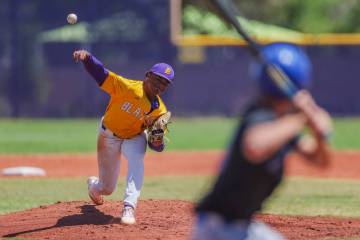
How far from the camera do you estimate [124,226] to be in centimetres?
890

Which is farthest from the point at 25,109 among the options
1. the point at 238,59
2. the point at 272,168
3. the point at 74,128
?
the point at 272,168

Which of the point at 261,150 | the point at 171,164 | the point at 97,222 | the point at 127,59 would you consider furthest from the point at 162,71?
the point at 127,59

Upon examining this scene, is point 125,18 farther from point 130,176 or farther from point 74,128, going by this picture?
point 130,176

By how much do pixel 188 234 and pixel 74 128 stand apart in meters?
17.2

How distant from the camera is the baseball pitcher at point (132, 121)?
9.04 meters

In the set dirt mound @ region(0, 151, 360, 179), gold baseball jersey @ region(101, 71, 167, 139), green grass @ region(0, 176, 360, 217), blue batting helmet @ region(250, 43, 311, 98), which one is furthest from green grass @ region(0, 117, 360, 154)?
blue batting helmet @ region(250, 43, 311, 98)

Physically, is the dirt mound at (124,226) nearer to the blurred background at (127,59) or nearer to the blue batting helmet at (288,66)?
the blue batting helmet at (288,66)

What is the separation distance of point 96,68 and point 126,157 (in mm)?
971

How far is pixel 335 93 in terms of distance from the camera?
29.1 m

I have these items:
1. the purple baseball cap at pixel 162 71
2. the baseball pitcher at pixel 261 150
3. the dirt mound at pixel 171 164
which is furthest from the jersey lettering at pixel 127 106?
the dirt mound at pixel 171 164

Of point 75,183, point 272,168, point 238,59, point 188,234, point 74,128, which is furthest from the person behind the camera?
point 238,59

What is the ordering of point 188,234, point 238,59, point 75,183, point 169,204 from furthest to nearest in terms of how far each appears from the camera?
point 238,59, point 75,183, point 169,204, point 188,234

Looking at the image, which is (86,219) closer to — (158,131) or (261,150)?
(158,131)

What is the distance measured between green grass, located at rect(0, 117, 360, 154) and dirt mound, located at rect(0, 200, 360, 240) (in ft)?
29.2
